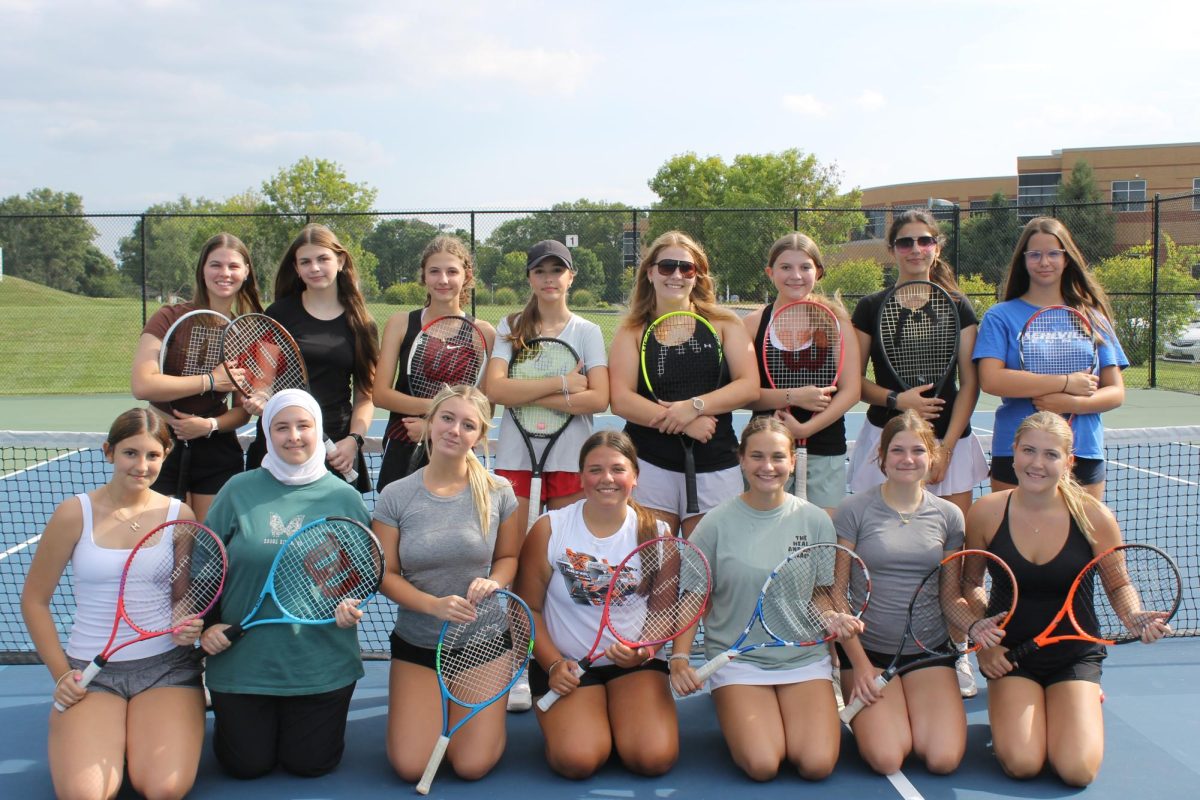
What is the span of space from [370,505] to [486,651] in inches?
155

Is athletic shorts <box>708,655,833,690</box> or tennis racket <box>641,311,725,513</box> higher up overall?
tennis racket <box>641,311,725,513</box>

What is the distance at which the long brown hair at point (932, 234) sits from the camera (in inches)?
154

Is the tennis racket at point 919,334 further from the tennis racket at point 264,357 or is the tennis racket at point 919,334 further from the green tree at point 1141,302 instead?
the green tree at point 1141,302

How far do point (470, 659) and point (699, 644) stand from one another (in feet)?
4.27

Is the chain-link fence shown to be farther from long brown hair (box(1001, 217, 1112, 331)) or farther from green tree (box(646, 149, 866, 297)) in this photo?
long brown hair (box(1001, 217, 1112, 331))

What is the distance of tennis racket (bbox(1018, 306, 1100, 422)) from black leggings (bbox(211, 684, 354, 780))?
273 centimetres

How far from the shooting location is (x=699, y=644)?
429 cm

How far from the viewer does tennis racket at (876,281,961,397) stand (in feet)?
12.8

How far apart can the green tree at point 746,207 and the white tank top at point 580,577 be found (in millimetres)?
9005

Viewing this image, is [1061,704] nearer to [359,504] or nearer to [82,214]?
[359,504]

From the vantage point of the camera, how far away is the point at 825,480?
3.89m

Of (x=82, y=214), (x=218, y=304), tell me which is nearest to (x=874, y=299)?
(x=218, y=304)

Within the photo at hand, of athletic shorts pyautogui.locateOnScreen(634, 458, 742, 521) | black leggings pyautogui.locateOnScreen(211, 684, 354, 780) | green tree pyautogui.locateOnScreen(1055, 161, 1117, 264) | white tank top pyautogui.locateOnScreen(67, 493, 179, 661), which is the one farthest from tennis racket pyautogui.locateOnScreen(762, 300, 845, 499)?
green tree pyautogui.locateOnScreen(1055, 161, 1117, 264)

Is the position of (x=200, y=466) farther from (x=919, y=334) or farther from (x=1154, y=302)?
(x=1154, y=302)
